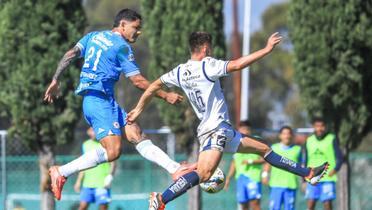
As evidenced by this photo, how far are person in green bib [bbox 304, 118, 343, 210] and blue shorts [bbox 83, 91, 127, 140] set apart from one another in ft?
20.2

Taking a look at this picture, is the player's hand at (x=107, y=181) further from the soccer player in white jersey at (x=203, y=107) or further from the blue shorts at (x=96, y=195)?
the soccer player in white jersey at (x=203, y=107)

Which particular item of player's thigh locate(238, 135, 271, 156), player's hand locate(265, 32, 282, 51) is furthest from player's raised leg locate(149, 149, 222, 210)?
player's hand locate(265, 32, 282, 51)

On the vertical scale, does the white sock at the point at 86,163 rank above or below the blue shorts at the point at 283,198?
above

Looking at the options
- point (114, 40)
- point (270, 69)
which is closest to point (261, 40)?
point (270, 69)

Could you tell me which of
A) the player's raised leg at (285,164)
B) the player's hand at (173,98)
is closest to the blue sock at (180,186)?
the player's hand at (173,98)

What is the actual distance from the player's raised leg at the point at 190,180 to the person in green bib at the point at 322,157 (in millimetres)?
5819

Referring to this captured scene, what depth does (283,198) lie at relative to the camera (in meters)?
17.1

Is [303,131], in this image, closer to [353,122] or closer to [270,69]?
[353,122]

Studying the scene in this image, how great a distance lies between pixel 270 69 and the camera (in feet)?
195

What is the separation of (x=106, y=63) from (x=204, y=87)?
1226mm

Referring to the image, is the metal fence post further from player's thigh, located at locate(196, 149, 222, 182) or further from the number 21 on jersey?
player's thigh, located at locate(196, 149, 222, 182)

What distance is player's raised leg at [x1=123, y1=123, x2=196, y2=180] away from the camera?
11.5 meters

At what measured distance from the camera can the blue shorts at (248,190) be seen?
17641mm

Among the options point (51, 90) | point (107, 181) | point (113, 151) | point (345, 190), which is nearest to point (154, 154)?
point (113, 151)
